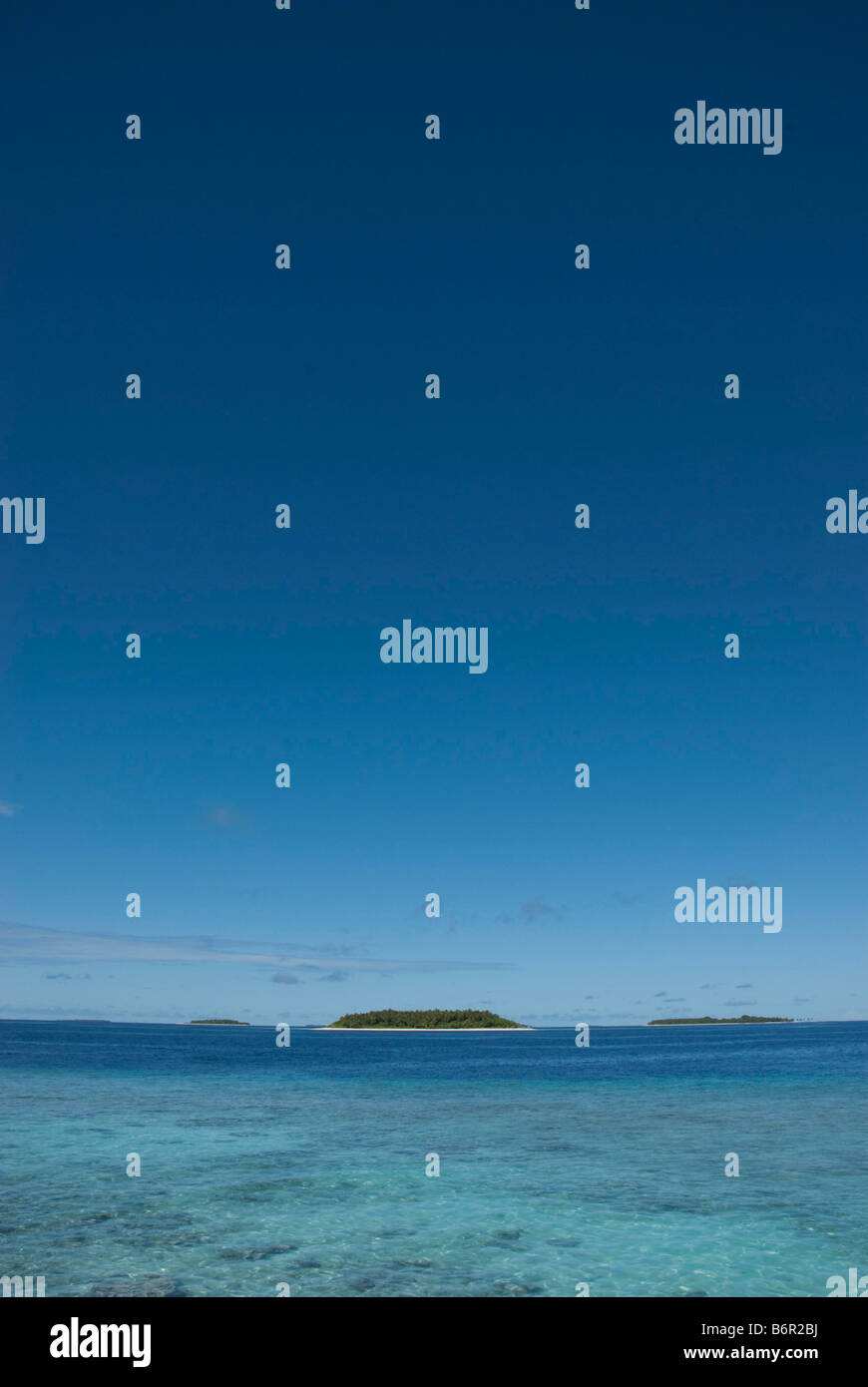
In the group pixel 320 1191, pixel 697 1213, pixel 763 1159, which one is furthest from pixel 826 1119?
pixel 320 1191

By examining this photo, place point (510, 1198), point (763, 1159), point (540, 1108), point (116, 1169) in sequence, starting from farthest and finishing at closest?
point (540, 1108) → point (763, 1159) → point (116, 1169) → point (510, 1198)

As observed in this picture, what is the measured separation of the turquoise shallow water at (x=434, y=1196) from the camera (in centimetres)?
1667

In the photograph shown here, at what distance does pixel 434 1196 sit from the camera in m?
22.9

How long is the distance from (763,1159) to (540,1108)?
18.6 m

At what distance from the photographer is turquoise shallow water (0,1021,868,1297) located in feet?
54.7

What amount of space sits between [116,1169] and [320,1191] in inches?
283

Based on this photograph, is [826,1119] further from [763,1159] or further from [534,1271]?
[534,1271]
